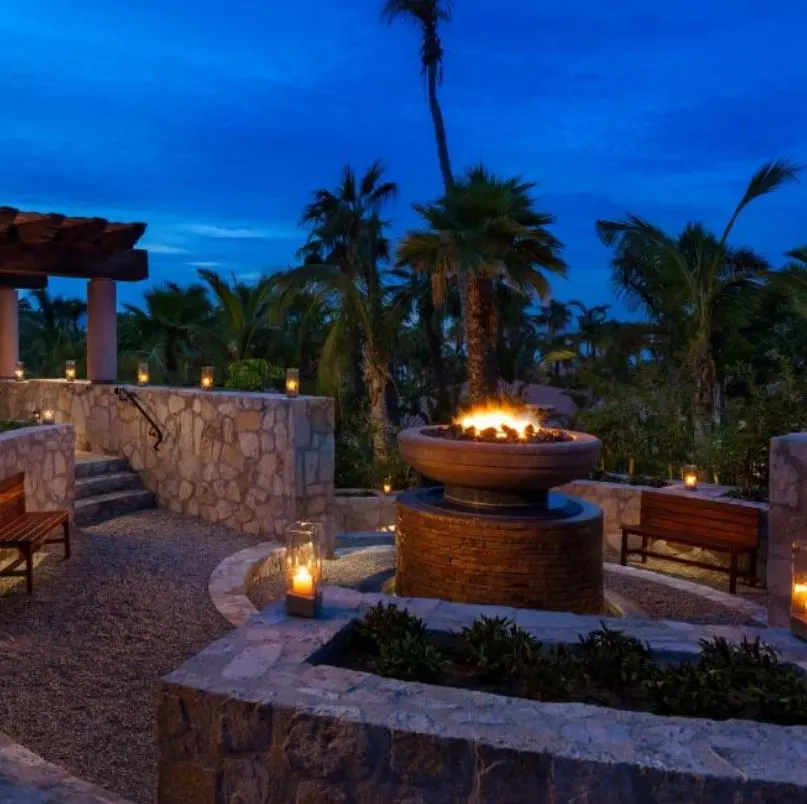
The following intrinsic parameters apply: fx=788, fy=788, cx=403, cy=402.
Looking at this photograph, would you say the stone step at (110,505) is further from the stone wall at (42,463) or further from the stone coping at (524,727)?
the stone coping at (524,727)

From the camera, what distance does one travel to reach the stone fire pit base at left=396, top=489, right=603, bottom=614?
5879 mm

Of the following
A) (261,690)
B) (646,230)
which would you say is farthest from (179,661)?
(646,230)

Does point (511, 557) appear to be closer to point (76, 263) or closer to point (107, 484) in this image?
point (107, 484)

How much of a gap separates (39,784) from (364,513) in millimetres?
6724

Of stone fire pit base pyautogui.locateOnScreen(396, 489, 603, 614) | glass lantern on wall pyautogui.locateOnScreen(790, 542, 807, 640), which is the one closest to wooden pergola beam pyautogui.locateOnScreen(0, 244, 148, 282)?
stone fire pit base pyautogui.locateOnScreen(396, 489, 603, 614)

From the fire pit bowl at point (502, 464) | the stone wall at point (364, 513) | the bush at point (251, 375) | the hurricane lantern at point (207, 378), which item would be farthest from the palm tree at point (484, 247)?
the fire pit bowl at point (502, 464)

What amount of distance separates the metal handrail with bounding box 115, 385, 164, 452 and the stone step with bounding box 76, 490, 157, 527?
612 millimetres

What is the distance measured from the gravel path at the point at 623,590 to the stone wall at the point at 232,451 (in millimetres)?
800

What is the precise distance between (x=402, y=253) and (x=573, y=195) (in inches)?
5947

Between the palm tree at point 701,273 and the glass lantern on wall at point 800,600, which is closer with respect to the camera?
the glass lantern on wall at point 800,600

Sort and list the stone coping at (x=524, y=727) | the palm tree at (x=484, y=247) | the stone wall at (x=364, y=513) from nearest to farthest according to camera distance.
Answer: the stone coping at (x=524, y=727), the stone wall at (x=364, y=513), the palm tree at (x=484, y=247)

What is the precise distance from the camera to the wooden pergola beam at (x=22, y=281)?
40.5 ft

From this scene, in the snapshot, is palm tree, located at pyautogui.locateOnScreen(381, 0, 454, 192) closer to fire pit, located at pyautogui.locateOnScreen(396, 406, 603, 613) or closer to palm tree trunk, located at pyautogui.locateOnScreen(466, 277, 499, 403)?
palm tree trunk, located at pyautogui.locateOnScreen(466, 277, 499, 403)

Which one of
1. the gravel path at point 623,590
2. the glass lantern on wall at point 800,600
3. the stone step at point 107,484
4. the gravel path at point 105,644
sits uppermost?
the glass lantern on wall at point 800,600
